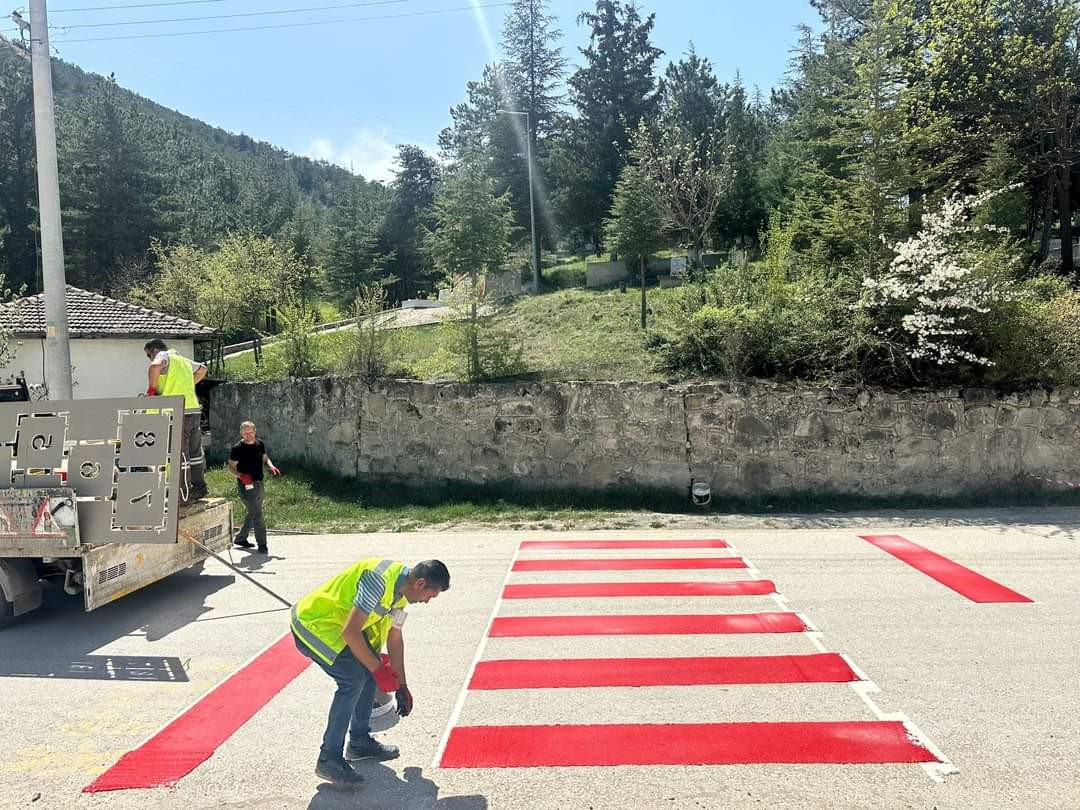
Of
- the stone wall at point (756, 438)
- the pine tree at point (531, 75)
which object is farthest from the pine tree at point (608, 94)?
the stone wall at point (756, 438)

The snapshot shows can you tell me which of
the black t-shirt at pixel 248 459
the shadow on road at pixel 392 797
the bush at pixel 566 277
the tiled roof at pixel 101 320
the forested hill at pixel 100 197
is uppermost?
the forested hill at pixel 100 197

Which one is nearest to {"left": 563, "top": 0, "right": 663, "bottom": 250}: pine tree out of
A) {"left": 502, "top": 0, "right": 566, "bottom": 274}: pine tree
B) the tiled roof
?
{"left": 502, "top": 0, "right": 566, "bottom": 274}: pine tree

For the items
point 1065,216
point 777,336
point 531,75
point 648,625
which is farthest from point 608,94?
point 648,625

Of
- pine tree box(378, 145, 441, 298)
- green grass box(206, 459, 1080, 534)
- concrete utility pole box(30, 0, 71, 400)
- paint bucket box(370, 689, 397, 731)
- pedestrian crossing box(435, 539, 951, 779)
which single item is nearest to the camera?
pedestrian crossing box(435, 539, 951, 779)

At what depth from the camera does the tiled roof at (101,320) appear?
19.9 meters

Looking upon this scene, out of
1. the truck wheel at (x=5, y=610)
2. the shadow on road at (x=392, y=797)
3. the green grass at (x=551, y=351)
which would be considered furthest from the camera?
the green grass at (x=551, y=351)

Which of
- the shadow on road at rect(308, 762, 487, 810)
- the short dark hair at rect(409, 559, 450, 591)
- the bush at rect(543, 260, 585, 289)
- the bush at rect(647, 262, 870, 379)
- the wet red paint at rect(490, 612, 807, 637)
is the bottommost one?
the shadow on road at rect(308, 762, 487, 810)

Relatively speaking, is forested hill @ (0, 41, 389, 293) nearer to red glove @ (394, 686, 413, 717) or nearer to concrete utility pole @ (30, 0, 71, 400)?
concrete utility pole @ (30, 0, 71, 400)

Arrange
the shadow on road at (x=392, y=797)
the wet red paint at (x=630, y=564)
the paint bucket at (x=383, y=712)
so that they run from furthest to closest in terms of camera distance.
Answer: the wet red paint at (x=630, y=564), the paint bucket at (x=383, y=712), the shadow on road at (x=392, y=797)

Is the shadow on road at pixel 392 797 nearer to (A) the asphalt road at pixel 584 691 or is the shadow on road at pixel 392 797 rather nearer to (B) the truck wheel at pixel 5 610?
(A) the asphalt road at pixel 584 691

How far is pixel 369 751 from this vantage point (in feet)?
14.3

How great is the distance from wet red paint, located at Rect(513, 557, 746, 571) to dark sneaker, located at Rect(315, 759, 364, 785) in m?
4.73

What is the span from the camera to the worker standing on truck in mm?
8234

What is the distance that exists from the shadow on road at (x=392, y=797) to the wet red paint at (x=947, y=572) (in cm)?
586
